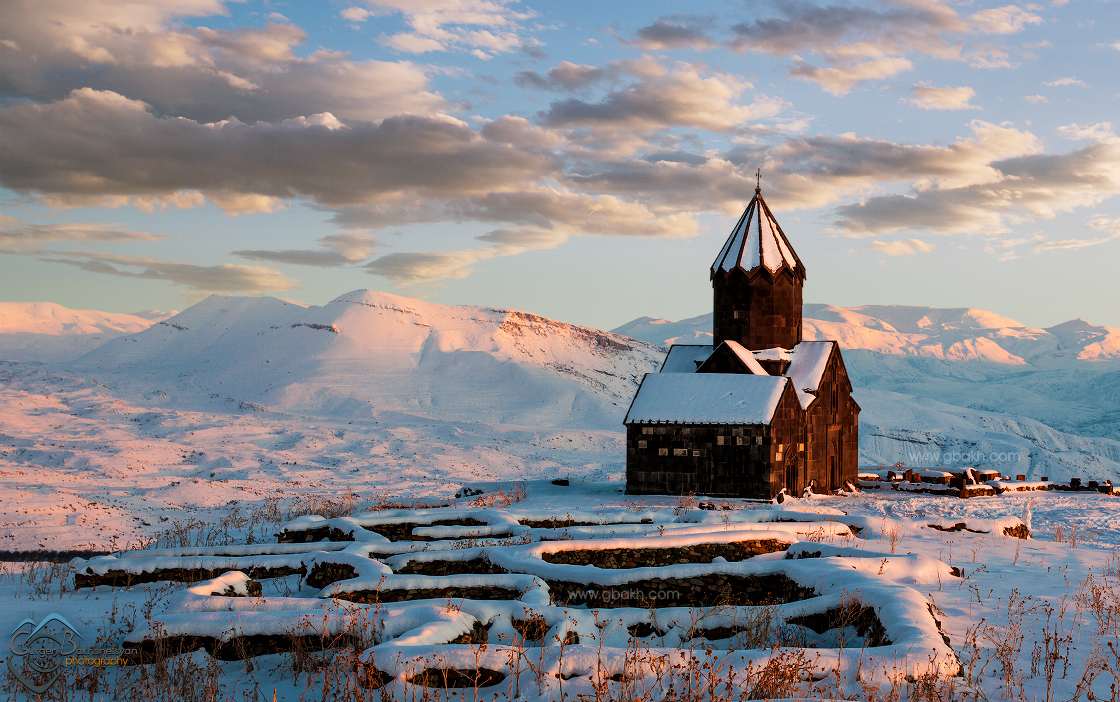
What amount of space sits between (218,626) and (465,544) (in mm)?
6334

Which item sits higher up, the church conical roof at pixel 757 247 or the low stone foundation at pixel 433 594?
the church conical roof at pixel 757 247

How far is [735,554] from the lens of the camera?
48.1ft

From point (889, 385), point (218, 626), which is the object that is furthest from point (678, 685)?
point (889, 385)

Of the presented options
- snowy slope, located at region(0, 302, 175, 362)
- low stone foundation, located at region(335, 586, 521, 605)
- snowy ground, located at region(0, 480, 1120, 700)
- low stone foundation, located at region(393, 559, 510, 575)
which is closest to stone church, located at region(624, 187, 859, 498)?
snowy ground, located at region(0, 480, 1120, 700)

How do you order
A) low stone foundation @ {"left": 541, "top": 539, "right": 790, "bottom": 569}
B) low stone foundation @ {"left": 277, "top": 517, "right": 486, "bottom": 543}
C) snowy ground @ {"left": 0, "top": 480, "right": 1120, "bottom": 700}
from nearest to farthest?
snowy ground @ {"left": 0, "top": 480, "right": 1120, "bottom": 700}
low stone foundation @ {"left": 541, "top": 539, "right": 790, "bottom": 569}
low stone foundation @ {"left": 277, "top": 517, "right": 486, "bottom": 543}

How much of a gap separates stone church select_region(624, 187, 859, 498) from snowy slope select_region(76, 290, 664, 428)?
35453mm

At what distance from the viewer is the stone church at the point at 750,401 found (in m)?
26.9

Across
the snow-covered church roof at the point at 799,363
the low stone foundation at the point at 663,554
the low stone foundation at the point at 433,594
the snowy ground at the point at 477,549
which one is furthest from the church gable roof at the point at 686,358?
the low stone foundation at the point at 433,594

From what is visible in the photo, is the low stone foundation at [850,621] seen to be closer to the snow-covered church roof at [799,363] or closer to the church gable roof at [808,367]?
the snow-covered church roof at [799,363]

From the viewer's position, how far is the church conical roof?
31.1 meters

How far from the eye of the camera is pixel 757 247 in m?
31.3

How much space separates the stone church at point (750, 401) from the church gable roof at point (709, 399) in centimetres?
4

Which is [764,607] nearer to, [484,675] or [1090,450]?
[484,675]

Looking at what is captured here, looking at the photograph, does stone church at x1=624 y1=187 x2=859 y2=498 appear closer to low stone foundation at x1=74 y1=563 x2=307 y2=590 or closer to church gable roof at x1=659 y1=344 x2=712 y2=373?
church gable roof at x1=659 y1=344 x2=712 y2=373
